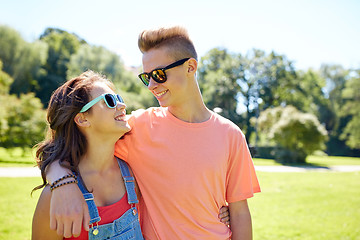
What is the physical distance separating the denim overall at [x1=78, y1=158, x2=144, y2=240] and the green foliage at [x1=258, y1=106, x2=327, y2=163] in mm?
22299

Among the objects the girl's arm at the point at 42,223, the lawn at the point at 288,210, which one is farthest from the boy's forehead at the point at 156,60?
the lawn at the point at 288,210

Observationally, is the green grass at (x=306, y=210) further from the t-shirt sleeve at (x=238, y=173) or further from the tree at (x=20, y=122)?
the tree at (x=20, y=122)

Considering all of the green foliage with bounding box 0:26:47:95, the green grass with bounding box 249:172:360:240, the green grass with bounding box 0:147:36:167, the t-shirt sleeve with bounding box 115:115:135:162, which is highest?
the green foliage with bounding box 0:26:47:95

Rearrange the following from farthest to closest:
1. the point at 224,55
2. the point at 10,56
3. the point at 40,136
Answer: the point at 224,55 < the point at 10,56 < the point at 40,136

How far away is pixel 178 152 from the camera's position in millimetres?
2279

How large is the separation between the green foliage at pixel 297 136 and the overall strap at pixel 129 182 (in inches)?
875

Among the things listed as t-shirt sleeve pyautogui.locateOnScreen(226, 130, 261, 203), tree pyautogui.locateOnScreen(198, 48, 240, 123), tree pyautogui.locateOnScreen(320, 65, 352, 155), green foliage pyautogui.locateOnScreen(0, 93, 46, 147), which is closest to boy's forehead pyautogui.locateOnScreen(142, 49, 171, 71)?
t-shirt sleeve pyautogui.locateOnScreen(226, 130, 261, 203)

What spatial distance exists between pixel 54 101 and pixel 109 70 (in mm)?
35915

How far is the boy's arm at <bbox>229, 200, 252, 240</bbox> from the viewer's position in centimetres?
229

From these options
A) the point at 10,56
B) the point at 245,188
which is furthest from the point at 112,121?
the point at 10,56

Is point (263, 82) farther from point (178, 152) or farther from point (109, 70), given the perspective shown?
point (178, 152)

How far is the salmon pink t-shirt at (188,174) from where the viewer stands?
87.4 inches

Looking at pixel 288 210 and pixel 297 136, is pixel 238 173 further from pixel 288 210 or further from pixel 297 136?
pixel 297 136

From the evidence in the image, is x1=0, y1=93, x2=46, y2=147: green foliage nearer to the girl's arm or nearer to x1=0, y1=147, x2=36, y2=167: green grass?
x1=0, y1=147, x2=36, y2=167: green grass
